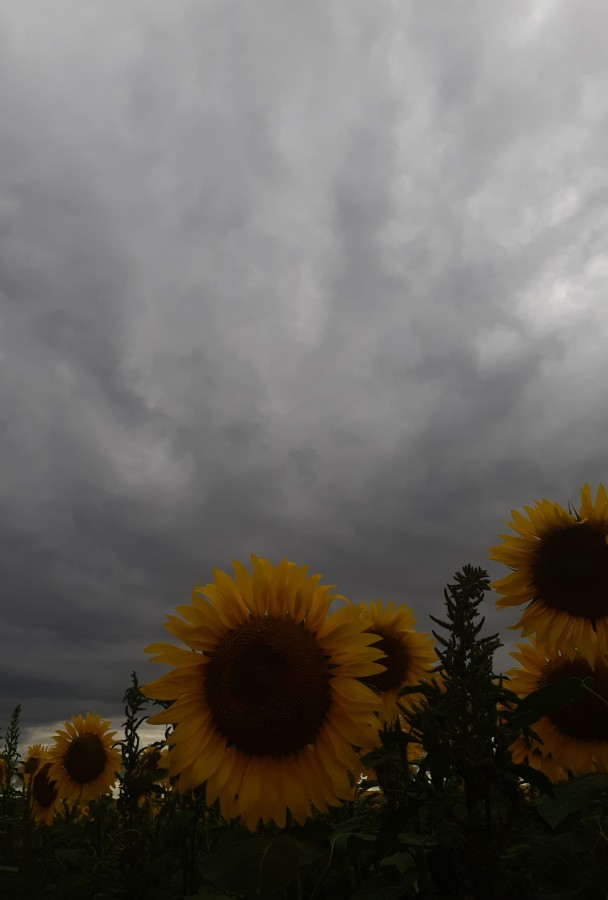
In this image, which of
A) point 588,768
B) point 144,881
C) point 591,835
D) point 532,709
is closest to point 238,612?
point 144,881

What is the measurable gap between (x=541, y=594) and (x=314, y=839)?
356 centimetres

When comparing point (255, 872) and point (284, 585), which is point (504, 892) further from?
point (284, 585)

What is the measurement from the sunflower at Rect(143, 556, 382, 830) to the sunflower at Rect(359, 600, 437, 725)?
268 centimetres

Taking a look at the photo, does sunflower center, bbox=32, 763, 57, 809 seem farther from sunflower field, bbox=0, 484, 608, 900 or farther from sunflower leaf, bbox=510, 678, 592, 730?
sunflower leaf, bbox=510, 678, 592, 730

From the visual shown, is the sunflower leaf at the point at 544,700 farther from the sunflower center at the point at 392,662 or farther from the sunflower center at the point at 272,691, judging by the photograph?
the sunflower center at the point at 392,662

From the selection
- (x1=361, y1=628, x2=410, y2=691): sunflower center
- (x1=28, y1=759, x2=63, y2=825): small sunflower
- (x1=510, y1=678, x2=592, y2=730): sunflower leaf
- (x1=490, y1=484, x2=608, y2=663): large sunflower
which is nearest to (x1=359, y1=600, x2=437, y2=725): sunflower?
(x1=361, y1=628, x2=410, y2=691): sunflower center

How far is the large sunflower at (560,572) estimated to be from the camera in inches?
246

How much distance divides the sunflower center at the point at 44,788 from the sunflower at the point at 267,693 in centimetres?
834

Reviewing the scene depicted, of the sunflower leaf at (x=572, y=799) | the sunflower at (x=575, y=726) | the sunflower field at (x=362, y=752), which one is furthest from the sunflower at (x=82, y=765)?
the sunflower leaf at (x=572, y=799)

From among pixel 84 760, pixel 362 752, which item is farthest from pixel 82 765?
pixel 362 752

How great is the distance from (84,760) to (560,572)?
8345 mm

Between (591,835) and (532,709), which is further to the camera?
(591,835)

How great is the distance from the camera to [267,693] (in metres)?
4.59

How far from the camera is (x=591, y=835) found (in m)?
4.80
